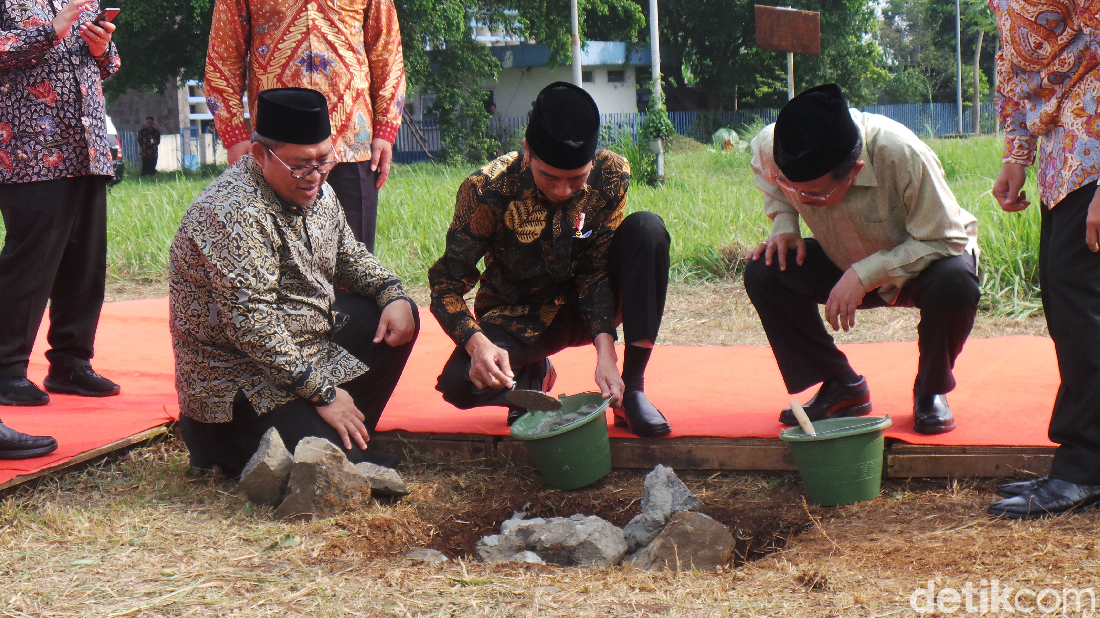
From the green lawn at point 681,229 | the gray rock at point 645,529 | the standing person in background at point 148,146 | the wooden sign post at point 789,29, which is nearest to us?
the gray rock at point 645,529

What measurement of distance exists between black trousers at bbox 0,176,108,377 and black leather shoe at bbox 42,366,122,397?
37 mm

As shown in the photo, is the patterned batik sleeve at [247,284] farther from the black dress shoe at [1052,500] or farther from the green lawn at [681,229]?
the green lawn at [681,229]

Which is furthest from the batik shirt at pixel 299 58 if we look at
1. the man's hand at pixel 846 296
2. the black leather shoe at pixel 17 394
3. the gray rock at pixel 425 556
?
the man's hand at pixel 846 296

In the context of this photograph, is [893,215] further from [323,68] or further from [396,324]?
[323,68]

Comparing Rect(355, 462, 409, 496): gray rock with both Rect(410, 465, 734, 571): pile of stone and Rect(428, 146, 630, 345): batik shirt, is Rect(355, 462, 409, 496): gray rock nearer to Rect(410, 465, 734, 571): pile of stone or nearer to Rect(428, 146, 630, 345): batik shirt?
Rect(410, 465, 734, 571): pile of stone

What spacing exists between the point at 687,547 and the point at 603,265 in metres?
1.08

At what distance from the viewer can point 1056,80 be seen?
236cm

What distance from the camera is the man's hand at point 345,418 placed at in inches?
107

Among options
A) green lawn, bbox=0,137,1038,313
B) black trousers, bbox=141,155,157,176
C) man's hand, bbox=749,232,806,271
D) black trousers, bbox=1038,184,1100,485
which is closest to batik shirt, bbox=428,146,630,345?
man's hand, bbox=749,232,806,271

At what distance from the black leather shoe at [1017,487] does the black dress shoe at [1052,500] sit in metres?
0.04

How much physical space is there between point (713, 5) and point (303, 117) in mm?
30866

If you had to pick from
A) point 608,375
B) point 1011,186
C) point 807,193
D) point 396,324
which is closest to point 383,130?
point 396,324

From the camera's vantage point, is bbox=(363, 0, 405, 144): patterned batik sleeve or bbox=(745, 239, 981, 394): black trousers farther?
bbox=(363, 0, 405, 144): patterned batik sleeve

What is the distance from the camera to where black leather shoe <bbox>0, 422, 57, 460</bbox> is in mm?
2768
